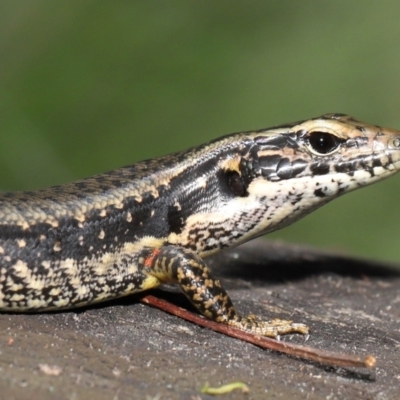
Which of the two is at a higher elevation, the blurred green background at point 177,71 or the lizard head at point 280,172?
the blurred green background at point 177,71

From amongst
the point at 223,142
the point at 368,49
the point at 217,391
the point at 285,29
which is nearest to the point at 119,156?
the point at 285,29

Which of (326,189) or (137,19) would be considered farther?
(137,19)

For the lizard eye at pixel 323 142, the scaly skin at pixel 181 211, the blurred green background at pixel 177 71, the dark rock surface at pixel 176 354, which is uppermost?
the blurred green background at pixel 177 71

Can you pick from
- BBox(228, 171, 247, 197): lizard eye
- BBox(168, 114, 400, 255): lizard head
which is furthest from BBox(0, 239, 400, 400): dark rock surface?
BBox(228, 171, 247, 197): lizard eye

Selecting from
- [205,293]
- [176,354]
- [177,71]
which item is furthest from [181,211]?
[177,71]

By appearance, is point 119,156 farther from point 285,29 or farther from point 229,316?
point 229,316

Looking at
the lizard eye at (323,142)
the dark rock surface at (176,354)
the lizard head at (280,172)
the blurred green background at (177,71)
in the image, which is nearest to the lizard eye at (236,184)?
the lizard head at (280,172)

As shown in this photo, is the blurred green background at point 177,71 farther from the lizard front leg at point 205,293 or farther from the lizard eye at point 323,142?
the lizard front leg at point 205,293

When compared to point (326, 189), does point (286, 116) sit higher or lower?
higher
